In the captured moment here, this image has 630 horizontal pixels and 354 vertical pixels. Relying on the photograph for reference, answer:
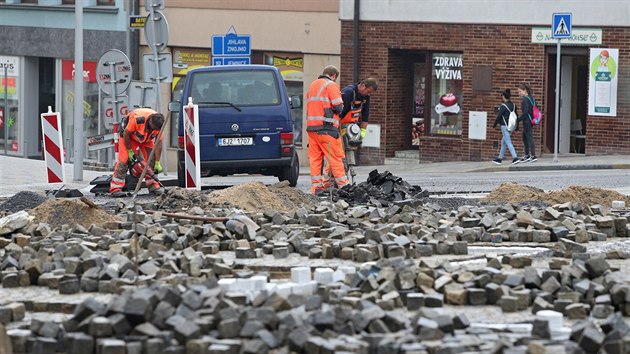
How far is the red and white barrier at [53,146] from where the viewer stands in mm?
19750

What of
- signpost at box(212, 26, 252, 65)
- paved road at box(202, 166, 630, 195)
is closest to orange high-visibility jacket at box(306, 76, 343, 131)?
paved road at box(202, 166, 630, 195)

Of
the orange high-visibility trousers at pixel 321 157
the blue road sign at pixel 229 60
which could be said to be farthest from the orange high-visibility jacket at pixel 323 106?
the blue road sign at pixel 229 60

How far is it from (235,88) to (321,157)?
3.29 m

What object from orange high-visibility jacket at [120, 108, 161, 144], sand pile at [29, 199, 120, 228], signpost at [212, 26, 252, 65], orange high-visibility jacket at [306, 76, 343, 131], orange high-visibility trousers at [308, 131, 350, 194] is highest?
signpost at [212, 26, 252, 65]

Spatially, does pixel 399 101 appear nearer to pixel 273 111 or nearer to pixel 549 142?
pixel 549 142

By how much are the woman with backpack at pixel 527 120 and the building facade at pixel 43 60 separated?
11916 mm

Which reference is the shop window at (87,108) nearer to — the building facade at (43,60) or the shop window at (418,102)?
the building facade at (43,60)

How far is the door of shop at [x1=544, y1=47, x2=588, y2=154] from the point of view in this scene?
1220 inches

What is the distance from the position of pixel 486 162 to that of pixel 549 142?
146cm

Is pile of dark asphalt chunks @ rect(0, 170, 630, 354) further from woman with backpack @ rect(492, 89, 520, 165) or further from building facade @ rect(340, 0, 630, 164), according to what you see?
building facade @ rect(340, 0, 630, 164)

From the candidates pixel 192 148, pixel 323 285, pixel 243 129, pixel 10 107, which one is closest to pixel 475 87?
pixel 243 129

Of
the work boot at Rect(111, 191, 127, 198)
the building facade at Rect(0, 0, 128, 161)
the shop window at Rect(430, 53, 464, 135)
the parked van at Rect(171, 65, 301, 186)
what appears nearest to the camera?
the work boot at Rect(111, 191, 127, 198)

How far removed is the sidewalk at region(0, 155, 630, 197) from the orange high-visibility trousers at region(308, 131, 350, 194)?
474 centimetres

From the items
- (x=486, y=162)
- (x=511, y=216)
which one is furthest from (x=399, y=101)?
(x=511, y=216)
